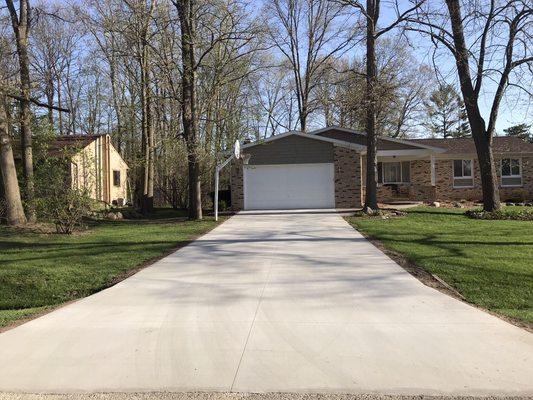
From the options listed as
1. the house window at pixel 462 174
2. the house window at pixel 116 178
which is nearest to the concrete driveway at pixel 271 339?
the house window at pixel 462 174

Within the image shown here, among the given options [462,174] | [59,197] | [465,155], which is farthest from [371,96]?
[462,174]

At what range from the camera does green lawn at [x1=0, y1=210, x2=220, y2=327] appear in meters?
8.00

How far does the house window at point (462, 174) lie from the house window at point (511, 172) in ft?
6.06

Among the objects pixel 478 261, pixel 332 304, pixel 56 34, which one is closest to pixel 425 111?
pixel 56 34

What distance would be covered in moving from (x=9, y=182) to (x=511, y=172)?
86.8ft

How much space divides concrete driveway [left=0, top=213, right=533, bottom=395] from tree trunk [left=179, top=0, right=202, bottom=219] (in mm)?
11330

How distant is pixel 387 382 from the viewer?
4.10 m

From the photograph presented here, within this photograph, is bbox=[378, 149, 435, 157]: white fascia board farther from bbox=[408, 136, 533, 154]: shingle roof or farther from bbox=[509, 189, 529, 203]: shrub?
bbox=[509, 189, 529, 203]: shrub

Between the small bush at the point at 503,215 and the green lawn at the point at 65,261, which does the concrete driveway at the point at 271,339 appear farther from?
the small bush at the point at 503,215

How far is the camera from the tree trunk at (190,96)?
18625 millimetres

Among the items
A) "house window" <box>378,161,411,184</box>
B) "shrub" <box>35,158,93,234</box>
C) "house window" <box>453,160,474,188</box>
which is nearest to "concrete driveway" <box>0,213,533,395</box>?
"shrub" <box>35,158,93,234</box>

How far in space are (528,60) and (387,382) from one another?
54.7ft

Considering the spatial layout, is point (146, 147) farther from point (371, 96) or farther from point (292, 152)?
point (371, 96)

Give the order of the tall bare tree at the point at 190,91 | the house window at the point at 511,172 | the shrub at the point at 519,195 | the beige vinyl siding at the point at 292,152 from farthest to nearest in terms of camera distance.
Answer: the house window at the point at 511,172, the shrub at the point at 519,195, the beige vinyl siding at the point at 292,152, the tall bare tree at the point at 190,91
